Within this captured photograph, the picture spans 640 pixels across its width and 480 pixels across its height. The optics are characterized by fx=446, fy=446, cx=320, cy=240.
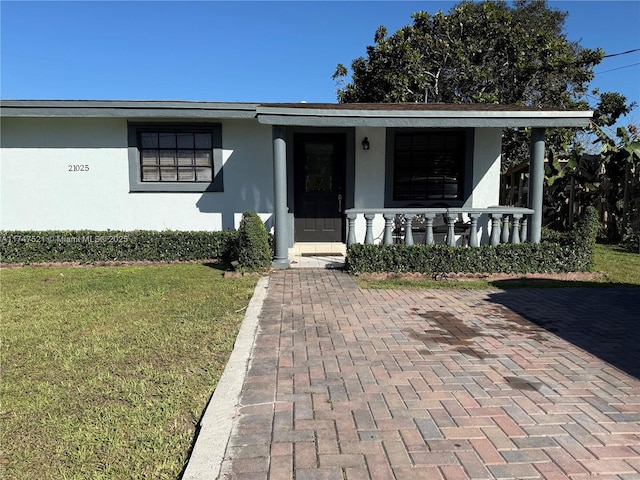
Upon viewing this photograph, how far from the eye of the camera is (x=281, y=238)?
7.84 m

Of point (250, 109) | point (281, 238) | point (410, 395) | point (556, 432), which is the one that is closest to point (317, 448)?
point (410, 395)

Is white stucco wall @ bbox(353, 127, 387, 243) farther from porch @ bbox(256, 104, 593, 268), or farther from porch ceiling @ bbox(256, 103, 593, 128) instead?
porch ceiling @ bbox(256, 103, 593, 128)

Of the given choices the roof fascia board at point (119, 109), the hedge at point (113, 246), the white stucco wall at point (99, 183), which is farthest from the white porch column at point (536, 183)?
the hedge at point (113, 246)

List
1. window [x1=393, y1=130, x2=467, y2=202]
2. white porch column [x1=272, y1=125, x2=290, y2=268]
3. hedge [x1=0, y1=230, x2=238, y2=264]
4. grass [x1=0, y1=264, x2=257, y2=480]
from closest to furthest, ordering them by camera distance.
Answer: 1. grass [x1=0, y1=264, x2=257, y2=480]
2. white porch column [x1=272, y1=125, x2=290, y2=268]
3. hedge [x1=0, y1=230, x2=238, y2=264]
4. window [x1=393, y1=130, x2=467, y2=202]

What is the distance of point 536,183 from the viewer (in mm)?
7973

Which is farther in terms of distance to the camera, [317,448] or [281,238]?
[281,238]

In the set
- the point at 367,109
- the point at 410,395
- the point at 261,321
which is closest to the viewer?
the point at 410,395

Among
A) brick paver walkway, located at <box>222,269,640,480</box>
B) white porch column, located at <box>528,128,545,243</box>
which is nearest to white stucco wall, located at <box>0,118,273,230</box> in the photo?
brick paver walkway, located at <box>222,269,640,480</box>

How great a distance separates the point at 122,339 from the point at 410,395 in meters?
2.78

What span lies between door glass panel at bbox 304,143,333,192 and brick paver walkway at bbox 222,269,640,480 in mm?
4891

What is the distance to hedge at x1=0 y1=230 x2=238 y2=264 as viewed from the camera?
8.38 metres

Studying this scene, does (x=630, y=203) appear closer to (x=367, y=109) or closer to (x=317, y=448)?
(x=367, y=109)

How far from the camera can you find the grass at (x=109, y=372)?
2.44 m

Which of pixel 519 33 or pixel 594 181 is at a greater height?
pixel 519 33
